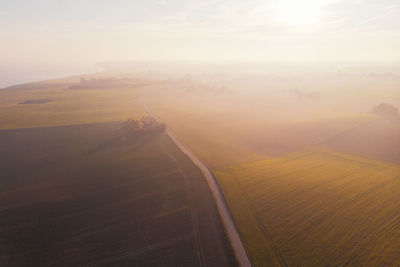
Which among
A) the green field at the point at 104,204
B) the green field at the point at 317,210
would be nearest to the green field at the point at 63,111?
the green field at the point at 104,204

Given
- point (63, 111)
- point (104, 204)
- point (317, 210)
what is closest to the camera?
point (317, 210)

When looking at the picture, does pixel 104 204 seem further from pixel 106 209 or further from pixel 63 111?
pixel 63 111

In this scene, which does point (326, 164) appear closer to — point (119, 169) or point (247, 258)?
point (247, 258)

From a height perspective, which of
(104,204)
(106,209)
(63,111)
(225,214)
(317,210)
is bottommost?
(225,214)

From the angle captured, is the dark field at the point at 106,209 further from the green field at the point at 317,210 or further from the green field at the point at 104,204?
the green field at the point at 317,210

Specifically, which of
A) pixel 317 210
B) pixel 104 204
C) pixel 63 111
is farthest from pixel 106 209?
pixel 63 111

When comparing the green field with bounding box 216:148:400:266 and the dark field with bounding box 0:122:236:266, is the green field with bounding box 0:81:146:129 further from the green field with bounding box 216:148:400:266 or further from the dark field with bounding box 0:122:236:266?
the green field with bounding box 216:148:400:266
